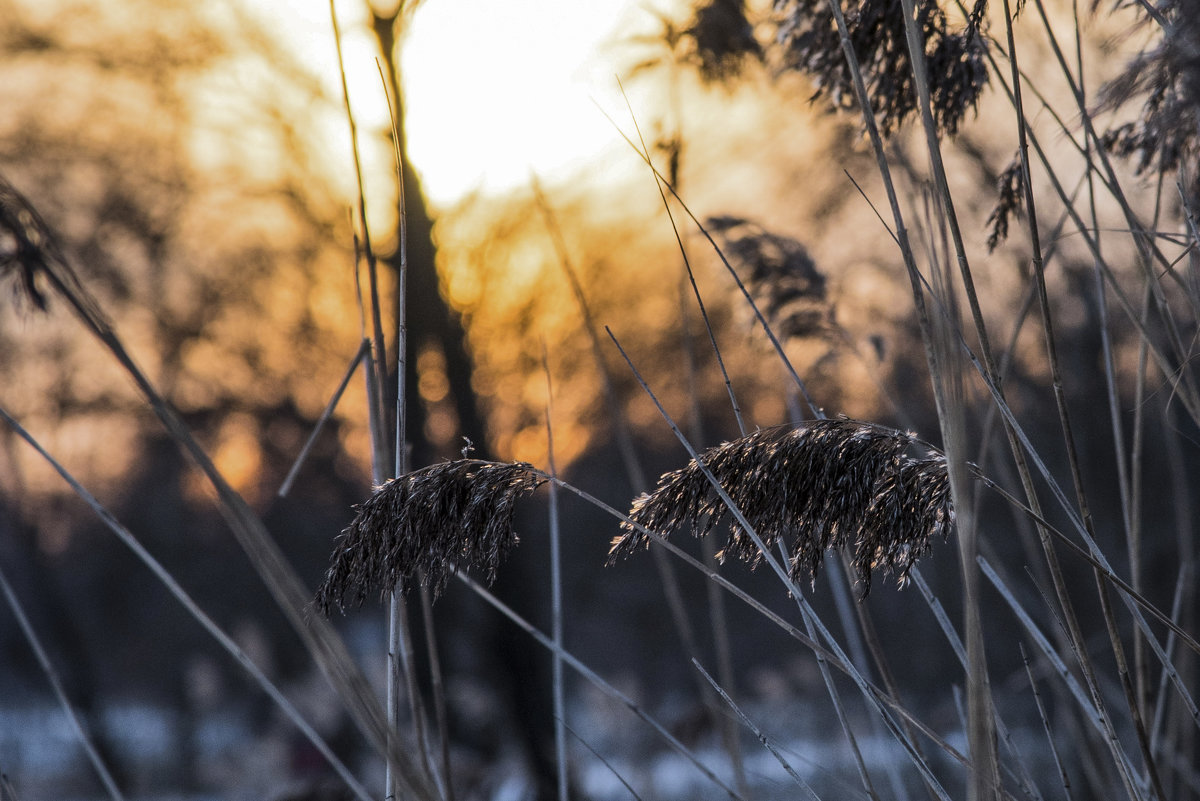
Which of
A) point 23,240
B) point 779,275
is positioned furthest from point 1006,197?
point 23,240

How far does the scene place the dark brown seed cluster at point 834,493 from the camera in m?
1.16

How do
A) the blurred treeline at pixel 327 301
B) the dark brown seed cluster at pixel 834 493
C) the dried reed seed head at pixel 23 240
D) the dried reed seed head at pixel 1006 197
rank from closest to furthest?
the dried reed seed head at pixel 23 240, the dark brown seed cluster at pixel 834 493, the dried reed seed head at pixel 1006 197, the blurred treeline at pixel 327 301

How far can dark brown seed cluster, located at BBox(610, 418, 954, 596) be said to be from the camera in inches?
45.8

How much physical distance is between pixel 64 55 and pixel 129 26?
47 centimetres

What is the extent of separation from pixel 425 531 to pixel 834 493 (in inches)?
22.1

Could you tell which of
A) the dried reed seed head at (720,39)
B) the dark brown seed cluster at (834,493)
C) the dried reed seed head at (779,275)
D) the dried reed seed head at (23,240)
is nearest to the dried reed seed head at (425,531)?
the dark brown seed cluster at (834,493)

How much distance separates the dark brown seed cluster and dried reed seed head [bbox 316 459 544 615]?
196mm

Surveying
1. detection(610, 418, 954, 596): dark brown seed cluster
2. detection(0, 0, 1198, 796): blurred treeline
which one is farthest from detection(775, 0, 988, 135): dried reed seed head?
detection(0, 0, 1198, 796): blurred treeline

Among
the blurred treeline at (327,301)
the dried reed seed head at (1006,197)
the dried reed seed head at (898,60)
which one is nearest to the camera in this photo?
the dried reed seed head at (898,60)

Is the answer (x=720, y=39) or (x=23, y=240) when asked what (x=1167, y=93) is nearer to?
(x=720, y=39)

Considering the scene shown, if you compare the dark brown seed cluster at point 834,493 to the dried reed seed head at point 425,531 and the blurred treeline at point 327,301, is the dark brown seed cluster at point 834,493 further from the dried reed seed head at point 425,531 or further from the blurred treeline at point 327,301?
the blurred treeline at point 327,301

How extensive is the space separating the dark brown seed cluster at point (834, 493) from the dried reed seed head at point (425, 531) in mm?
196

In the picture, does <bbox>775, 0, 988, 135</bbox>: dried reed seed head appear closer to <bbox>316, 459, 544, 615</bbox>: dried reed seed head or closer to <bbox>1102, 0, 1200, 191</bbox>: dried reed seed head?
<bbox>1102, 0, 1200, 191</bbox>: dried reed seed head

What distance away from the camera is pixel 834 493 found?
3.86 feet
